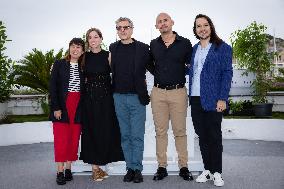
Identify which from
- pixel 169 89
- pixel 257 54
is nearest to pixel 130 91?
pixel 169 89

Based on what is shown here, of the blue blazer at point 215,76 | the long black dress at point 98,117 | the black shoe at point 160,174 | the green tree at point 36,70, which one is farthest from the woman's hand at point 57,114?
the green tree at point 36,70

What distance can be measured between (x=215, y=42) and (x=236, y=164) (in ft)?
6.17

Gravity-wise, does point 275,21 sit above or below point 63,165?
above

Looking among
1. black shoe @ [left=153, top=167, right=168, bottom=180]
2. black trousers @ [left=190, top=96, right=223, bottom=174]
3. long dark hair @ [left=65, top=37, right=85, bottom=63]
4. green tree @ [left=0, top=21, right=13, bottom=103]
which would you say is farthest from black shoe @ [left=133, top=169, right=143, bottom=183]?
green tree @ [left=0, top=21, right=13, bottom=103]

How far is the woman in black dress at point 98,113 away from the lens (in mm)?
3934

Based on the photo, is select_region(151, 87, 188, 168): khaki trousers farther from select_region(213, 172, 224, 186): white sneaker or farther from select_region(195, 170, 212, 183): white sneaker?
select_region(213, 172, 224, 186): white sneaker

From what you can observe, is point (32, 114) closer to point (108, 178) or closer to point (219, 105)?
point (108, 178)

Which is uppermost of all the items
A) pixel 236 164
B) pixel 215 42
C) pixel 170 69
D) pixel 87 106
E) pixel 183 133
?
pixel 215 42

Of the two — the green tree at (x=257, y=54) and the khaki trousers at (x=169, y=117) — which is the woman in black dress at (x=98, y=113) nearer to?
the khaki trousers at (x=169, y=117)

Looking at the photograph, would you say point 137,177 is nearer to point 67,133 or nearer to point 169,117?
point 169,117

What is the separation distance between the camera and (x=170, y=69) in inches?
150

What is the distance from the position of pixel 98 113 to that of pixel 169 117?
753 millimetres

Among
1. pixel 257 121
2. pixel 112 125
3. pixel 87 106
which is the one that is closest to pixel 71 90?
pixel 87 106

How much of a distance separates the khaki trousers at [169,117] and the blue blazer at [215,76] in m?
0.25
